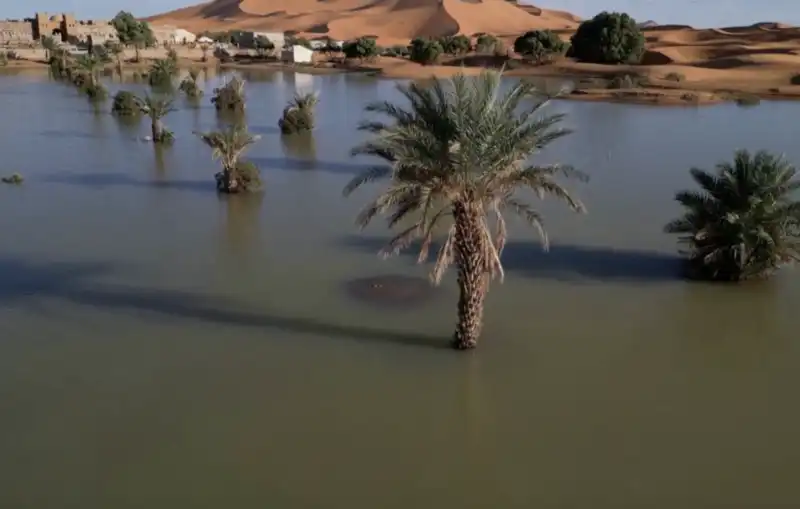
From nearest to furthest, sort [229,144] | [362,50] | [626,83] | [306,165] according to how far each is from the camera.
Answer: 1. [229,144]
2. [306,165]
3. [626,83]
4. [362,50]

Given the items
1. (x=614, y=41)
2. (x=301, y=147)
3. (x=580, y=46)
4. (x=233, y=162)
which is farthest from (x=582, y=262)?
(x=580, y=46)

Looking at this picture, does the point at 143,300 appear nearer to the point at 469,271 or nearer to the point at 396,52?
the point at 469,271

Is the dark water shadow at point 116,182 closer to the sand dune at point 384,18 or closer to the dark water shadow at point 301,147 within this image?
the dark water shadow at point 301,147

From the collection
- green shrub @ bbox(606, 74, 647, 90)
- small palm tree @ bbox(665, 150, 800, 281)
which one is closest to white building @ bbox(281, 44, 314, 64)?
green shrub @ bbox(606, 74, 647, 90)

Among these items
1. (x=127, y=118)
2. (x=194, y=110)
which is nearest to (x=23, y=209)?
(x=127, y=118)

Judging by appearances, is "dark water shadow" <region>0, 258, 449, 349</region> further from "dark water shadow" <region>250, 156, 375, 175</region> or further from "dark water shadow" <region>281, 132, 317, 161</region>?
"dark water shadow" <region>281, 132, 317, 161</region>

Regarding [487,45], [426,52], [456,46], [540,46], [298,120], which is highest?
[487,45]
